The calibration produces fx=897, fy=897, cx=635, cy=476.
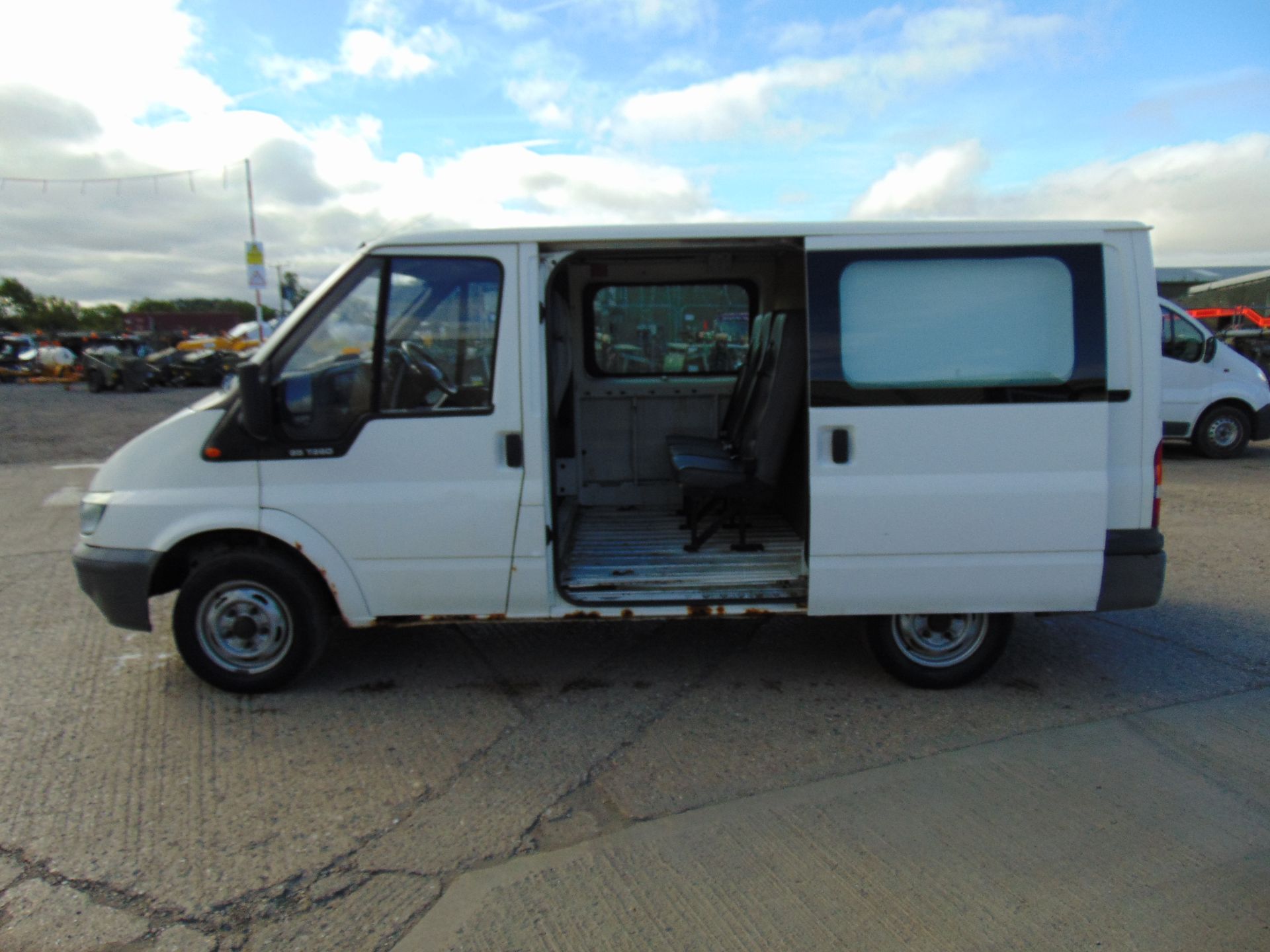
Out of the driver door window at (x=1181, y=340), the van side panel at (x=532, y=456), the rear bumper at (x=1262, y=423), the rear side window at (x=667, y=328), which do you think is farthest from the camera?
the rear bumper at (x=1262, y=423)

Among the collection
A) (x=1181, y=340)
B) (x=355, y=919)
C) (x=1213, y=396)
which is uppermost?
(x=1181, y=340)

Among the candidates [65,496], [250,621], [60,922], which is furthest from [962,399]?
[65,496]

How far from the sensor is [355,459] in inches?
157

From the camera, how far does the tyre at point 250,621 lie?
411 centimetres

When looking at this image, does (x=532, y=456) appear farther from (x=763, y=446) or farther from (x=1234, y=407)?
(x=1234, y=407)

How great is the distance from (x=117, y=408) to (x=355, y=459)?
20087mm

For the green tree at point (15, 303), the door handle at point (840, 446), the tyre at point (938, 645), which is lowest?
the tyre at point (938, 645)

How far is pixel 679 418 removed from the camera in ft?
22.1

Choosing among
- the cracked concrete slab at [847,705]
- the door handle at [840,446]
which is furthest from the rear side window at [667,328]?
the door handle at [840,446]

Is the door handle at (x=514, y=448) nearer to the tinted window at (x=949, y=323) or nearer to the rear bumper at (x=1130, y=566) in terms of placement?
the tinted window at (x=949, y=323)

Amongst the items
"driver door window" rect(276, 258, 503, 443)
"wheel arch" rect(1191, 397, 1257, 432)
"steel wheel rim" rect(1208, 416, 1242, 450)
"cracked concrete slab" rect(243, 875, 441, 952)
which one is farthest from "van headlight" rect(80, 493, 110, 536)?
"steel wheel rim" rect(1208, 416, 1242, 450)

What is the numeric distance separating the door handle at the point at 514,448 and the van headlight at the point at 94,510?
6.13 ft

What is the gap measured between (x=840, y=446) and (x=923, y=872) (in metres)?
1.72

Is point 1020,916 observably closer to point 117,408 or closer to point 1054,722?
point 1054,722
